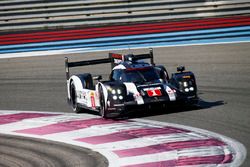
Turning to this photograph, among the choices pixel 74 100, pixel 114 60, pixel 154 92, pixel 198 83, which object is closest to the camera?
pixel 154 92

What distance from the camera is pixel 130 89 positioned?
14570mm

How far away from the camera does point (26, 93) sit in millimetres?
18656

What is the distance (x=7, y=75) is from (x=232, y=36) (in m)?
8.63

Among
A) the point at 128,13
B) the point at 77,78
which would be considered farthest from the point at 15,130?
the point at 128,13

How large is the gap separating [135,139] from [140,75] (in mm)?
2968

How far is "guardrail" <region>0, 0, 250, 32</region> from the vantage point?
29.8 meters

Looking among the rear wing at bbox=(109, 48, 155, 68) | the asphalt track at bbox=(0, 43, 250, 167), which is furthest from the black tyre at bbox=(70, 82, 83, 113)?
the rear wing at bbox=(109, 48, 155, 68)

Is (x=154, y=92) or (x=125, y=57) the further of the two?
(x=125, y=57)

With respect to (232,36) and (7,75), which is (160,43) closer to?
(232,36)

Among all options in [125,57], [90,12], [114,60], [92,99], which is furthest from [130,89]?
[90,12]

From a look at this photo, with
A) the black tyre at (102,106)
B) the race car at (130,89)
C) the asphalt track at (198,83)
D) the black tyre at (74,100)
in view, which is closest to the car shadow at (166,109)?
the asphalt track at (198,83)

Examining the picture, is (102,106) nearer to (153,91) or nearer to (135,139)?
(153,91)

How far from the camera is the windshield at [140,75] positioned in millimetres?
15055

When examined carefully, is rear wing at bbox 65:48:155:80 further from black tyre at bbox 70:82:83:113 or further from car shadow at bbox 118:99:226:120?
car shadow at bbox 118:99:226:120
